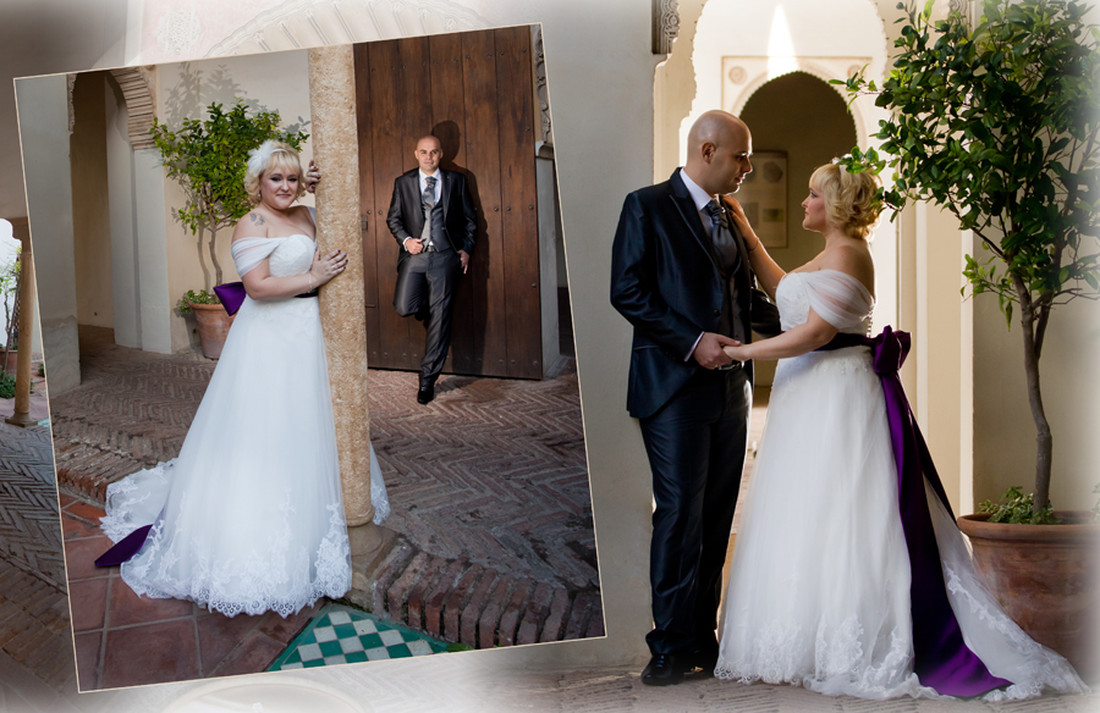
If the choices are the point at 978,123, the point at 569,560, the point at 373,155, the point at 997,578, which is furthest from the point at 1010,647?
the point at 373,155

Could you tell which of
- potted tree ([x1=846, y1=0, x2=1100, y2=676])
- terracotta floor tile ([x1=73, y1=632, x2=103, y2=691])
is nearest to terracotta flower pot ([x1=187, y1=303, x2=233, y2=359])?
terracotta floor tile ([x1=73, y1=632, x2=103, y2=691])

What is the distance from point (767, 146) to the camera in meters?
3.66

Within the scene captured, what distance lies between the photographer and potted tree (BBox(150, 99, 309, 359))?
109 inches

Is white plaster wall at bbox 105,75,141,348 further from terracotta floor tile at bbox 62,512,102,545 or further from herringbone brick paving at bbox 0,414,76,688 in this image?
herringbone brick paving at bbox 0,414,76,688

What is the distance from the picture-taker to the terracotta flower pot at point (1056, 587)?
323 centimetres

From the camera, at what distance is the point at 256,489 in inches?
116

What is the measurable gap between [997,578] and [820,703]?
2.81 ft

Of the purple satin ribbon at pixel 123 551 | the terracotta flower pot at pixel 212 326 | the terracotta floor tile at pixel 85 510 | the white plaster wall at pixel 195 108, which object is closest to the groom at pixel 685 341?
the white plaster wall at pixel 195 108

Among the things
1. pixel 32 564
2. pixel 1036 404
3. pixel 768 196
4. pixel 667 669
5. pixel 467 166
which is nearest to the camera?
pixel 467 166

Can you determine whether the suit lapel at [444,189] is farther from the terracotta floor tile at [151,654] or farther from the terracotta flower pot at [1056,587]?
the terracotta flower pot at [1056,587]

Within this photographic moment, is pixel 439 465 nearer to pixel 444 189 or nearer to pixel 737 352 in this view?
pixel 444 189

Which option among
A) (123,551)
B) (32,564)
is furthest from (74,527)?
(32,564)

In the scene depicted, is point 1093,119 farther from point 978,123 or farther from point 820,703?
point 820,703

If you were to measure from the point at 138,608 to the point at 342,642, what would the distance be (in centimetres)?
70
